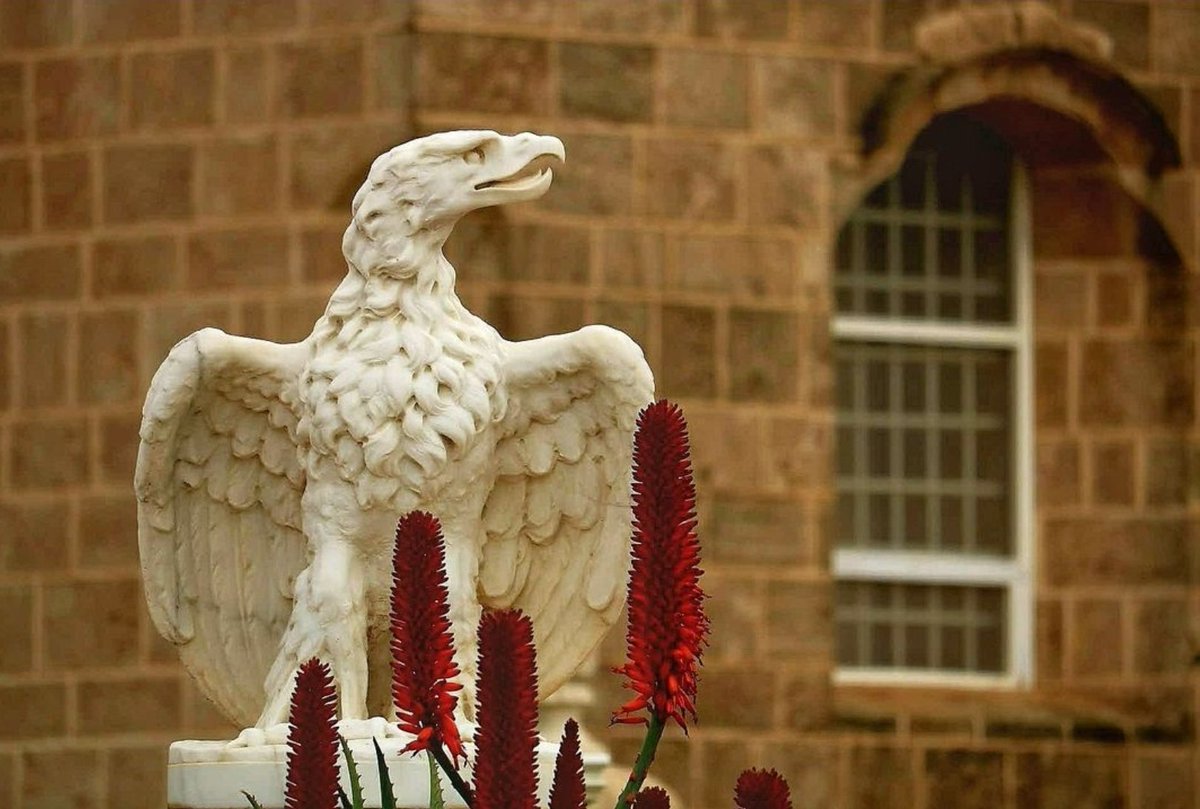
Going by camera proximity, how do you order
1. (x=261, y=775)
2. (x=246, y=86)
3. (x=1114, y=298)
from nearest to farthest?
(x=261, y=775) < (x=246, y=86) < (x=1114, y=298)

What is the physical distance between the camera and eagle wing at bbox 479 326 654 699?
255 inches

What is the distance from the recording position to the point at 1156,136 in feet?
41.2

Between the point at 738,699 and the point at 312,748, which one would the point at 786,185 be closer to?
the point at 738,699

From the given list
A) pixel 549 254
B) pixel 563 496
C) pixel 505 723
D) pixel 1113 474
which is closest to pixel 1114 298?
pixel 1113 474

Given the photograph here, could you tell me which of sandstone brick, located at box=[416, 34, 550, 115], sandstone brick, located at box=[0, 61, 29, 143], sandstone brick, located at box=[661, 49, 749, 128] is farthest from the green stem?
sandstone brick, located at box=[0, 61, 29, 143]

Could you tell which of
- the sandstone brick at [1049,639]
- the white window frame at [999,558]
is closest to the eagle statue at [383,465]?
the white window frame at [999,558]

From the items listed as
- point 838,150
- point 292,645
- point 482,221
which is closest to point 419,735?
point 292,645

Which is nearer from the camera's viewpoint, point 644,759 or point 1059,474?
point 644,759

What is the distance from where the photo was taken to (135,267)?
11836 mm

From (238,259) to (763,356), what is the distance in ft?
6.60

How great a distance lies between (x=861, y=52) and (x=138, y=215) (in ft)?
9.38

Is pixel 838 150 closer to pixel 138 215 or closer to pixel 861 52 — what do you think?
pixel 861 52

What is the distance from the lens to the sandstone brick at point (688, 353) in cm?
1165

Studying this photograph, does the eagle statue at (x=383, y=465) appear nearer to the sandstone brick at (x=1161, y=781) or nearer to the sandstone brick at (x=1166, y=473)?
the sandstone brick at (x=1161, y=781)
